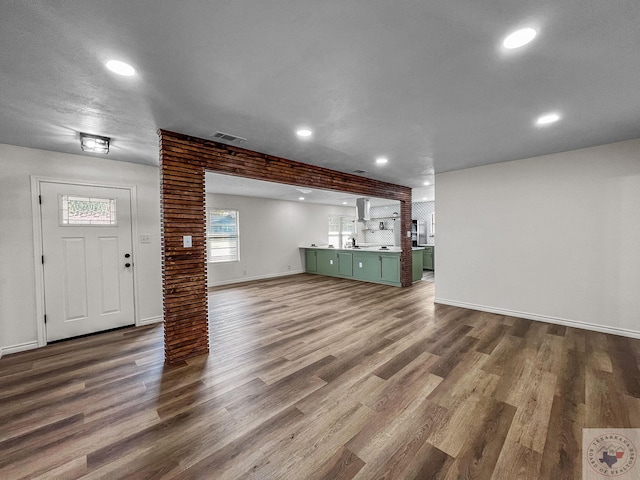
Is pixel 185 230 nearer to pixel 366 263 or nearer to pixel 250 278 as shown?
pixel 250 278

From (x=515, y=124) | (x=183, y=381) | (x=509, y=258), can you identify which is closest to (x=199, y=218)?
(x=183, y=381)

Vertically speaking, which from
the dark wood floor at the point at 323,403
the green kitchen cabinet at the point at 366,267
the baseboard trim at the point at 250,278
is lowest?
the dark wood floor at the point at 323,403

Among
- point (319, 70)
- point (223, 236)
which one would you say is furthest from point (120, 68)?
point (223, 236)

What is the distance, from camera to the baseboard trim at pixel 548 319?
347 centimetres

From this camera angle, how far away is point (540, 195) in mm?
4035

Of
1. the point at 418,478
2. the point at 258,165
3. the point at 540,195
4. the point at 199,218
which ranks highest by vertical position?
the point at 258,165

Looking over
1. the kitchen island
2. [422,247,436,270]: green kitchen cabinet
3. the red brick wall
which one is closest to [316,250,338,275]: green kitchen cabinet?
the kitchen island

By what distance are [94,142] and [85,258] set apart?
1732 mm

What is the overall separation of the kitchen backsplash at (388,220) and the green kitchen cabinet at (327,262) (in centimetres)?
344

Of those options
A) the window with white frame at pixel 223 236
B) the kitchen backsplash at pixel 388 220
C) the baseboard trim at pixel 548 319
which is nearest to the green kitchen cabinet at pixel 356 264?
the baseboard trim at pixel 548 319

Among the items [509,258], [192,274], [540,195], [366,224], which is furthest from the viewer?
[366,224]

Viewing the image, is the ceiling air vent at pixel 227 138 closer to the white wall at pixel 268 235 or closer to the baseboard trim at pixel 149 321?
the baseboard trim at pixel 149 321

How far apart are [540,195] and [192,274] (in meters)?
5.13

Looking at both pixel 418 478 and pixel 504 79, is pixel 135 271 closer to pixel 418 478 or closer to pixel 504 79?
pixel 418 478
